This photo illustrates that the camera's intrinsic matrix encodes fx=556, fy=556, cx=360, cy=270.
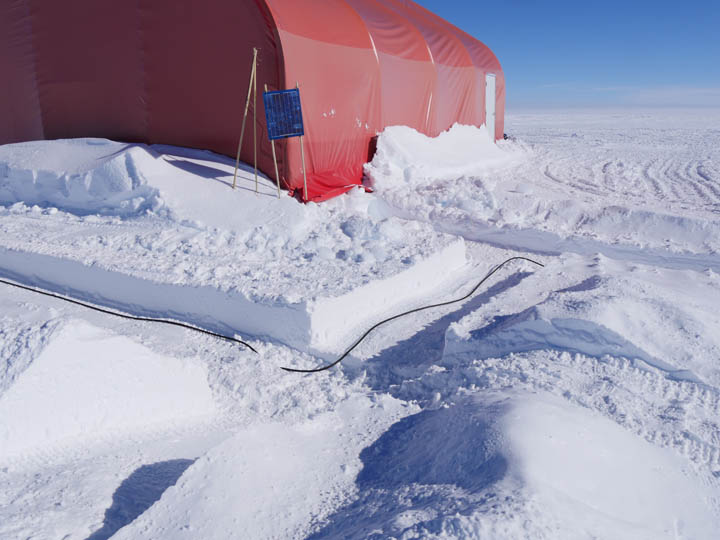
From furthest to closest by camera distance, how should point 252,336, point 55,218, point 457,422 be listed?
point 55,218 → point 252,336 → point 457,422

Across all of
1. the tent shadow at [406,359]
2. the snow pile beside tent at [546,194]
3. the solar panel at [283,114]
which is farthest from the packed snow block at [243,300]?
the solar panel at [283,114]

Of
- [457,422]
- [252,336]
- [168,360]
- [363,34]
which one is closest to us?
[457,422]

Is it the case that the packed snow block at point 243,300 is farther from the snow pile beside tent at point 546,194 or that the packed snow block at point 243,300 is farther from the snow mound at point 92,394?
the snow pile beside tent at point 546,194

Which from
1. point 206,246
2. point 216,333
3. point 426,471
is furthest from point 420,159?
point 426,471

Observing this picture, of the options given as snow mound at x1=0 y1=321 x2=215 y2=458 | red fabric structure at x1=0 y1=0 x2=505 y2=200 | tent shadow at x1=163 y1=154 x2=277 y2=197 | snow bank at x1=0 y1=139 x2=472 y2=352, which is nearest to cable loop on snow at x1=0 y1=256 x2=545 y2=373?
snow bank at x1=0 y1=139 x2=472 y2=352

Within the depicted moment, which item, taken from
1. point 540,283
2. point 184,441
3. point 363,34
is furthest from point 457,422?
point 363,34

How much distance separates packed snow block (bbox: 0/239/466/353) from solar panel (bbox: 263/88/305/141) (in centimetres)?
208

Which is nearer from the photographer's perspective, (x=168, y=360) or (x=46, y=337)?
(x=46, y=337)

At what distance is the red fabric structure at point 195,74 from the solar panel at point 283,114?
469mm

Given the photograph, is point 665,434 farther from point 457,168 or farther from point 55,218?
point 457,168

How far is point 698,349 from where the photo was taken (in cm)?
322

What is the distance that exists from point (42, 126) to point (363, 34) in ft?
15.1

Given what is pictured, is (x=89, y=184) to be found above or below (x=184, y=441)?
above

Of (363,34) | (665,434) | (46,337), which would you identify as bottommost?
(665,434)
